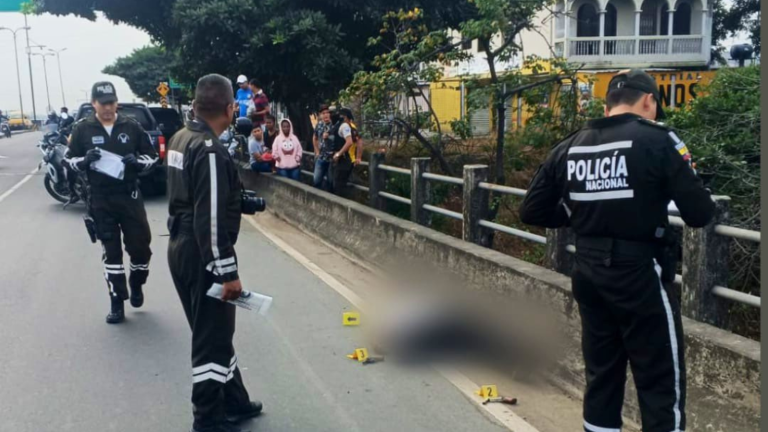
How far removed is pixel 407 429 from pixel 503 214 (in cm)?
547

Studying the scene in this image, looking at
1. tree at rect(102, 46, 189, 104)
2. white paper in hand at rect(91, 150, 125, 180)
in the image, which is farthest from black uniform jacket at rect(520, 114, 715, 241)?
tree at rect(102, 46, 189, 104)

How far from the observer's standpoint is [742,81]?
7.29 meters

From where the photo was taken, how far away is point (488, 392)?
204 inches

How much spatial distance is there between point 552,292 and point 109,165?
153 inches

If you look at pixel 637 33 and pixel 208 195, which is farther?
pixel 637 33

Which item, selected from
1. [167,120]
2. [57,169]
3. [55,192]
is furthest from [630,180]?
[167,120]

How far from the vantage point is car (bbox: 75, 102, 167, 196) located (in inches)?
596

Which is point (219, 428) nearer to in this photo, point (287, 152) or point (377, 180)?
point (377, 180)

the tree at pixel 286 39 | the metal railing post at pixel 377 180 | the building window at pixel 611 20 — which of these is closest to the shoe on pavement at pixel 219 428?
the metal railing post at pixel 377 180

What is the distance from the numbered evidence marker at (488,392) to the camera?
5158 mm

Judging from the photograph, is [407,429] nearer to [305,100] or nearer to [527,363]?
[527,363]

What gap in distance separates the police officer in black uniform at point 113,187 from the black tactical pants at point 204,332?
8.96 ft

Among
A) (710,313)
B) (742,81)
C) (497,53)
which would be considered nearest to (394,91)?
(497,53)

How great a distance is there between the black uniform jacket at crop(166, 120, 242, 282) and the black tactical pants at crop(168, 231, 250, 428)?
0.15 metres
